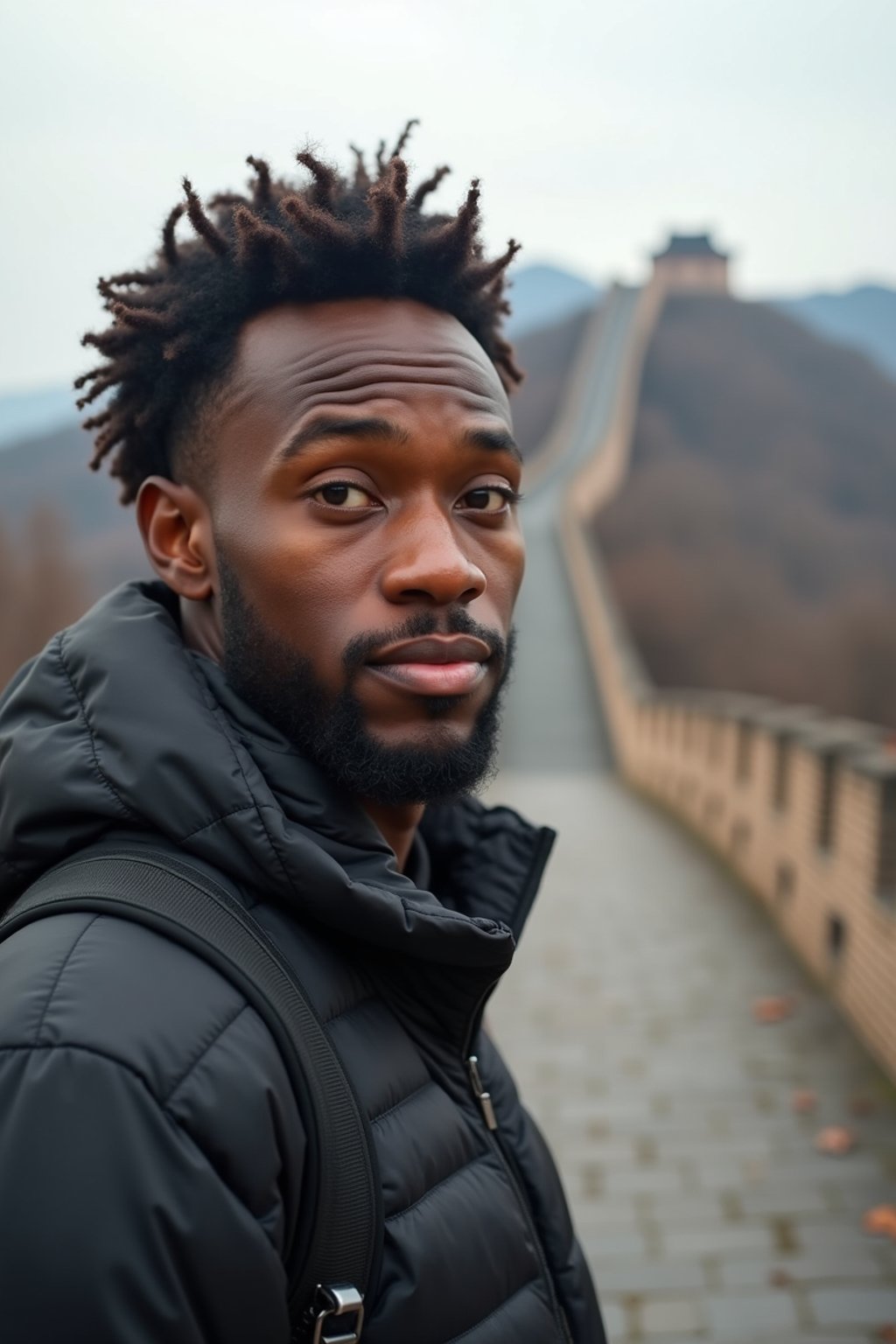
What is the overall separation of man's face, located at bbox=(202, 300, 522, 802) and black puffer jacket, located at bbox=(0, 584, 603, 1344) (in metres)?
0.07

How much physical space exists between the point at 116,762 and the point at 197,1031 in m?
0.34

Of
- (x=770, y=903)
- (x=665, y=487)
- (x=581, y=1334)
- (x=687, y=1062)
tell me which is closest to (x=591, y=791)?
(x=770, y=903)

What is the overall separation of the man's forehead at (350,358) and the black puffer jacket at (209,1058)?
33 centimetres

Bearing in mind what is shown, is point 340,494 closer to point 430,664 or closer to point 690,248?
point 430,664

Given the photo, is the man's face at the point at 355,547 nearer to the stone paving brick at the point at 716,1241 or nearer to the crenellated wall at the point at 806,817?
the stone paving brick at the point at 716,1241

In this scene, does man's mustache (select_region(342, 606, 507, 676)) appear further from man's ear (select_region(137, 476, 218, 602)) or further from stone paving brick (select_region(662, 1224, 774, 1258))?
stone paving brick (select_region(662, 1224, 774, 1258))

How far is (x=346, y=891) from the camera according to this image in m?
1.42

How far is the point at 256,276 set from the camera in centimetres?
163

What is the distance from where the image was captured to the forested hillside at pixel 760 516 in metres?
38.2

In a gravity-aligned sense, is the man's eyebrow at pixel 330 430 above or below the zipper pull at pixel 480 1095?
above

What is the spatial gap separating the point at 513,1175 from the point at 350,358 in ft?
3.51

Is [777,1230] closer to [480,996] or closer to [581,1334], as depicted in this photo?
[581,1334]

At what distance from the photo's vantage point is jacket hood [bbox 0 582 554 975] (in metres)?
1.39

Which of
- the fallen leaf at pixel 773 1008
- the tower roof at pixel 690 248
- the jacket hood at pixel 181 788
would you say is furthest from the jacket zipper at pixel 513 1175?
the tower roof at pixel 690 248
